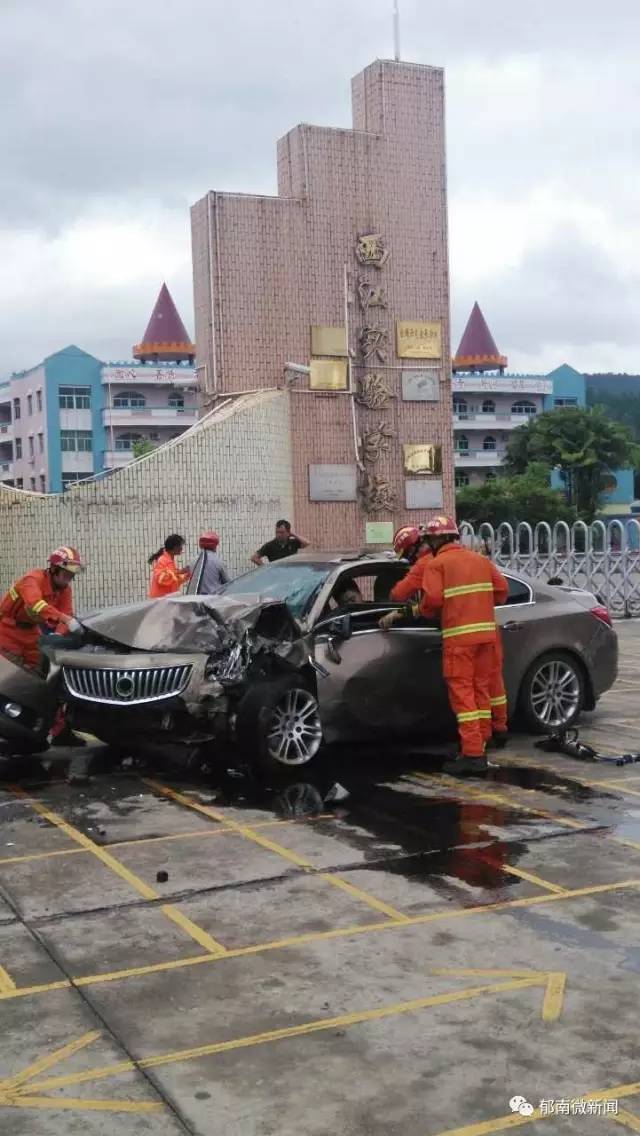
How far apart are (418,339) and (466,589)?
10225mm

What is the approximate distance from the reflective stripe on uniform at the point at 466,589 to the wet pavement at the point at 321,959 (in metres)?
1.32

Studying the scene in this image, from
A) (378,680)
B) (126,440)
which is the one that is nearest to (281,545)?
(378,680)

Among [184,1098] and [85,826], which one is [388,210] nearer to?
[85,826]

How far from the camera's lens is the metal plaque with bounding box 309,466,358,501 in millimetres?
17438

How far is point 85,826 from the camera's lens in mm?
7176

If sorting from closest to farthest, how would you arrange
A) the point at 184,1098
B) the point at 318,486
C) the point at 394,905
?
the point at 184,1098 < the point at 394,905 < the point at 318,486

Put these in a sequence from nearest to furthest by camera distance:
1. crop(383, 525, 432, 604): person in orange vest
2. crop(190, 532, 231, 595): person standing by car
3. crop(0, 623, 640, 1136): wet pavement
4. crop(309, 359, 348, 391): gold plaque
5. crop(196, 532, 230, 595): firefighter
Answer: crop(0, 623, 640, 1136): wet pavement < crop(383, 525, 432, 604): person in orange vest < crop(190, 532, 231, 595): person standing by car < crop(196, 532, 230, 595): firefighter < crop(309, 359, 348, 391): gold plaque

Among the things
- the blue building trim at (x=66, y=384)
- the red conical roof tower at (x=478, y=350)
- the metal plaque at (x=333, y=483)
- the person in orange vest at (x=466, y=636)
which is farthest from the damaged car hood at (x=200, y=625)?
the red conical roof tower at (x=478, y=350)

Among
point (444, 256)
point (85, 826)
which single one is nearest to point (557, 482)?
point (444, 256)

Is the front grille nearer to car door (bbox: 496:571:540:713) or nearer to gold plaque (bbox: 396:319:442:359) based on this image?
car door (bbox: 496:571:540:713)

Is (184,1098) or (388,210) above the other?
(388,210)

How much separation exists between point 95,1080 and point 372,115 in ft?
53.4

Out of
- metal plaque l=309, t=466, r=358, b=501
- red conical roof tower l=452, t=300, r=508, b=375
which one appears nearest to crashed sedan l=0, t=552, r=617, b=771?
metal plaque l=309, t=466, r=358, b=501

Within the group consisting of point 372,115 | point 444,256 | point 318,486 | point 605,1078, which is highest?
point 372,115
